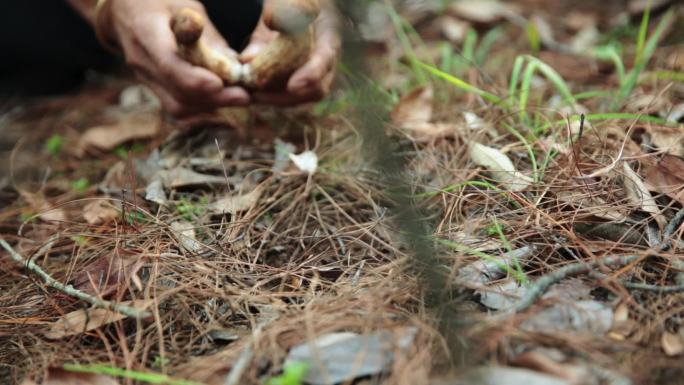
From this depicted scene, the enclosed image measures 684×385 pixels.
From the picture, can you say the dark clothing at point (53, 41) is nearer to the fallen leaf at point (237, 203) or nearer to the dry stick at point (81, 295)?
the fallen leaf at point (237, 203)

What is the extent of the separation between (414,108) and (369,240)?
1.66 ft

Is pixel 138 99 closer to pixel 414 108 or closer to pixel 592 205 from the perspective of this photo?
pixel 414 108

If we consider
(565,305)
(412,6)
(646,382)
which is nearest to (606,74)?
(412,6)

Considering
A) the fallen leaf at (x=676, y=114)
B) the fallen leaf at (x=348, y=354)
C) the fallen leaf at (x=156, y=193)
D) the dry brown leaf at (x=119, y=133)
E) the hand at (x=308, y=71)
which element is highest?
the hand at (x=308, y=71)

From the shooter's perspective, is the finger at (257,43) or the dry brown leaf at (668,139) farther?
the finger at (257,43)

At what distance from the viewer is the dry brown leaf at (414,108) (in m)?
1.53

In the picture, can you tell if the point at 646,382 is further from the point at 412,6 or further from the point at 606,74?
the point at 412,6

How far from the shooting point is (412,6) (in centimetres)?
235

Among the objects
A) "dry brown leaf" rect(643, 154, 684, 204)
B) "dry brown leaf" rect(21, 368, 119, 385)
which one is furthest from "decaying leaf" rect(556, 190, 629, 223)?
"dry brown leaf" rect(21, 368, 119, 385)

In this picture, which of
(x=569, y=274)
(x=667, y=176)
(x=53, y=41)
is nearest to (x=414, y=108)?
(x=667, y=176)

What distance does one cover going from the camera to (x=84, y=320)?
997mm

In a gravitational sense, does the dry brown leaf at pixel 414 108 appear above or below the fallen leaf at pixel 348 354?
below

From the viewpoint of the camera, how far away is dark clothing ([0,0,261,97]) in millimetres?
1858

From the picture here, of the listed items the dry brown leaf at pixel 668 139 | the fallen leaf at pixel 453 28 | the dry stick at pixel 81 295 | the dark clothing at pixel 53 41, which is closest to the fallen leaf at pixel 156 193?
the dry stick at pixel 81 295
